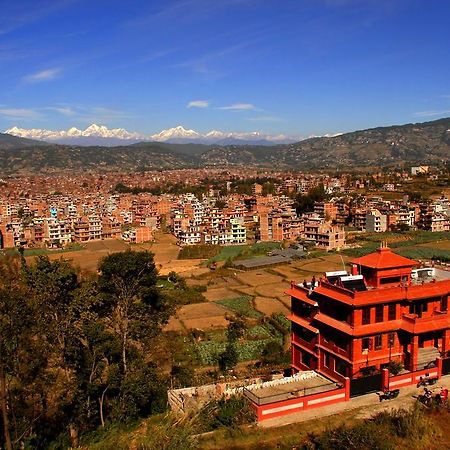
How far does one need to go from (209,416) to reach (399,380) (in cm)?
558

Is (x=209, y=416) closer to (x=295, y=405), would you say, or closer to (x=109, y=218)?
(x=295, y=405)

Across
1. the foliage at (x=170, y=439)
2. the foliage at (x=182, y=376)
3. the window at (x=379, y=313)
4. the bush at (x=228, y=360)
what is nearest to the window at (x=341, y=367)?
the window at (x=379, y=313)

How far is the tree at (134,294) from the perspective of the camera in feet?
71.5

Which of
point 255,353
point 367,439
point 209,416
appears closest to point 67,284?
point 255,353

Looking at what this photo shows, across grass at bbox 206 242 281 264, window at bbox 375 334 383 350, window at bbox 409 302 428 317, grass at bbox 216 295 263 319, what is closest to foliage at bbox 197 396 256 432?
window at bbox 375 334 383 350

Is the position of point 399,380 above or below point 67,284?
below

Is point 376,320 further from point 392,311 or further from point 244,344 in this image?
point 244,344

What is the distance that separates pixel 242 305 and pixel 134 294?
11486mm

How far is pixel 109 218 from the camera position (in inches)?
3000

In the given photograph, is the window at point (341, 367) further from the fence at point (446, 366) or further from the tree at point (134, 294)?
the tree at point (134, 294)

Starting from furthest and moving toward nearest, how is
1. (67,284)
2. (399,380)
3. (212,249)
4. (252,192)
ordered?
(252,192) < (212,249) < (67,284) < (399,380)

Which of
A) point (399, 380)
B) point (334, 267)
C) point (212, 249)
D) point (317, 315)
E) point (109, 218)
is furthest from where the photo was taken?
point (109, 218)

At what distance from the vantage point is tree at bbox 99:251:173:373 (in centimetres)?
2178

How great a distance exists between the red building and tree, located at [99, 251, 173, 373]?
7.62m
